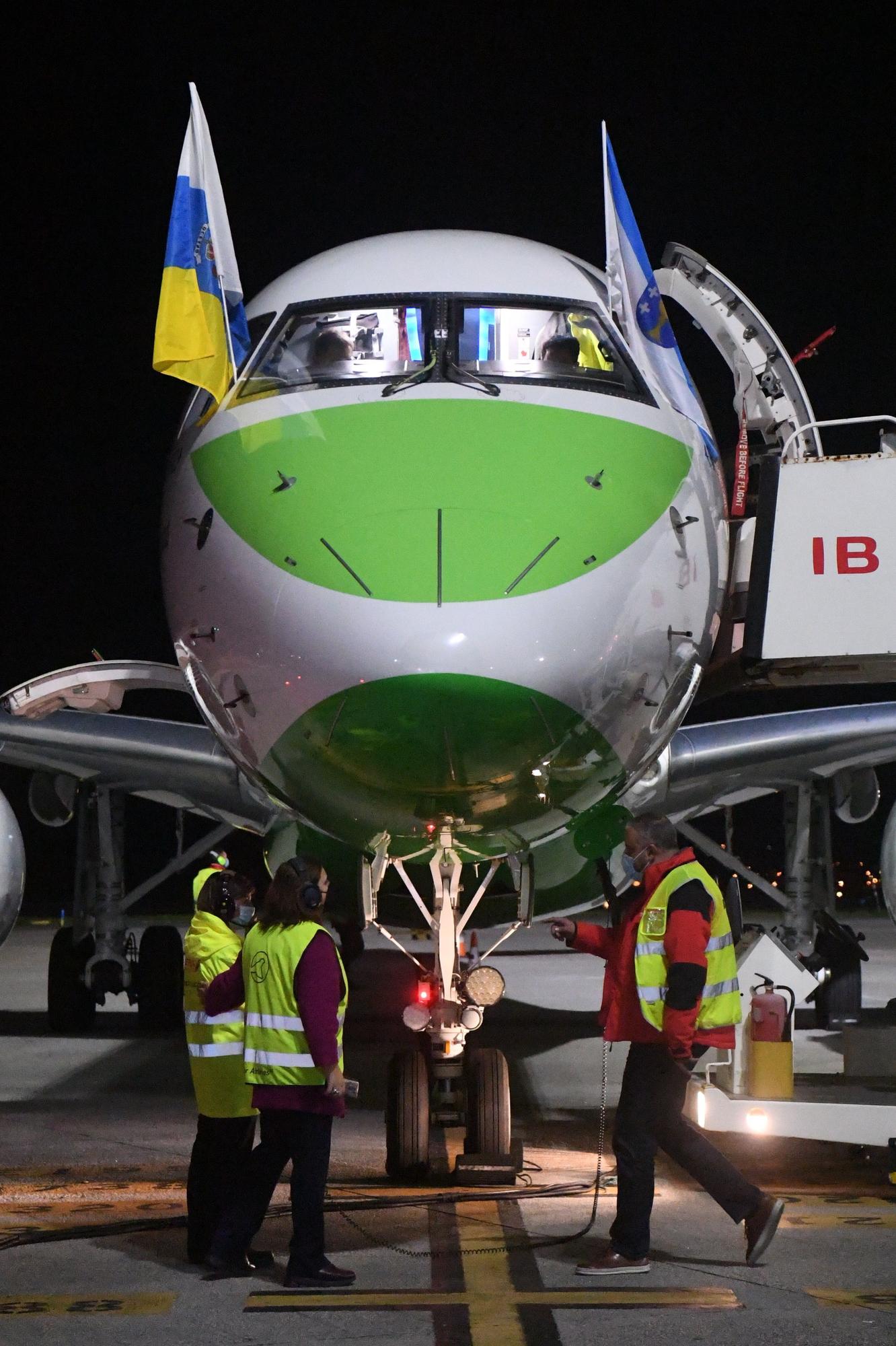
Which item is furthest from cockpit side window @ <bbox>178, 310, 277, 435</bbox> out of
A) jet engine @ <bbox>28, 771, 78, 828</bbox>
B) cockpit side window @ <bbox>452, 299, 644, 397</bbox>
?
jet engine @ <bbox>28, 771, 78, 828</bbox>

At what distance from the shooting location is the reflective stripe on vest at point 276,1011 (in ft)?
16.9

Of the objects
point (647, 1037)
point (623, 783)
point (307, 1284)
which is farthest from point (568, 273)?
point (307, 1284)

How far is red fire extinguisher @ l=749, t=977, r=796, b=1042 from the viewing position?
6.94 metres

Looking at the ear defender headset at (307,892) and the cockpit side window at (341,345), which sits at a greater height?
the cockpit side window at (341,345)

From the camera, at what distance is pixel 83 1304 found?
4832mm

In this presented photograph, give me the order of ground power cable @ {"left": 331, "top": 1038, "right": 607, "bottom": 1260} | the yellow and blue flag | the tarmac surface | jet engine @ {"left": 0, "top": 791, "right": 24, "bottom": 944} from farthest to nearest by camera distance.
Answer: jet engine @ {"left": 0, "top": 791, "right": 24, "bottom": 944} < the yellow and blue flag < ground power cable @ {"left": 331, "top": 1038, "right": 607, "bottom": 1260} < the tarmac surface

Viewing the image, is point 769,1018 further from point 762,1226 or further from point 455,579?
point 455,579

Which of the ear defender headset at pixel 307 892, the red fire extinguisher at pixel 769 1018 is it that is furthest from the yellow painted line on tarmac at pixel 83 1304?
the red fire extinguisher at pixel 769 1018

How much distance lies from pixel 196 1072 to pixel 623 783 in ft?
6.36

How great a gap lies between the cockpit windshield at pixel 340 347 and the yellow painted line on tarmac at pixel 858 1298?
3.50 metres

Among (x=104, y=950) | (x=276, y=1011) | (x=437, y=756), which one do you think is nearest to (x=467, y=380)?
(x=437, y=756)

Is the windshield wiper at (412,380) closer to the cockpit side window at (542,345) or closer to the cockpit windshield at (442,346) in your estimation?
the cockpit windshield at (442,346)

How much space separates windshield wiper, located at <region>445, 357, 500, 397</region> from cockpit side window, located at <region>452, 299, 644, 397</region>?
0.18 feet

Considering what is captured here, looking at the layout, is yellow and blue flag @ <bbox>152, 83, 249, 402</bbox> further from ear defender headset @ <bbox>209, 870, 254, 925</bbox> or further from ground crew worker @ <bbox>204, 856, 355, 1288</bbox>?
ground crew worker @ <bbox>204, 856, 355, 1288</bbox>
